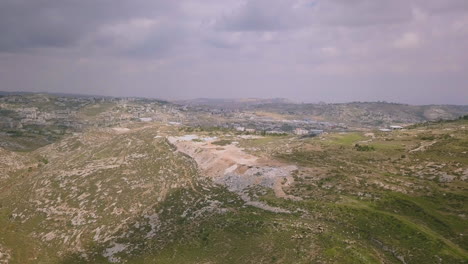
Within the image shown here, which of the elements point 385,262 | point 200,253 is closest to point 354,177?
point 385,262

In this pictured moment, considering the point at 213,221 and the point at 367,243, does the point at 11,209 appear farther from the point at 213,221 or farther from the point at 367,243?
the point at 367,243

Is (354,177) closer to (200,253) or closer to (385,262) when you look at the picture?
(385,262)

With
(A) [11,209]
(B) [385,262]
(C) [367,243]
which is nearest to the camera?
(B) [385,262]

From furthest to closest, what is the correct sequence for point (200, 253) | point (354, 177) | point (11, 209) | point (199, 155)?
point (199, 155) → point (11, 209) → point (354, 177) → point (200, 253)

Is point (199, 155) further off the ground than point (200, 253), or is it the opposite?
point (199, 155)

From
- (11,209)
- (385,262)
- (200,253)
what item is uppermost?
(385,262)

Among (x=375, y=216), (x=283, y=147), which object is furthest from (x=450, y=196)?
(x=283, y=147)

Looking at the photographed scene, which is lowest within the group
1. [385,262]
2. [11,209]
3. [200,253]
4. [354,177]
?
[11,209]

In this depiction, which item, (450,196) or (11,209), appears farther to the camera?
(11,209)

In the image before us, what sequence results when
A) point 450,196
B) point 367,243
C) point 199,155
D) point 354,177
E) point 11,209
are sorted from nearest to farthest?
point 367,243 < point 450,196 < point 354,177 < point 11,209 < point 199,155
